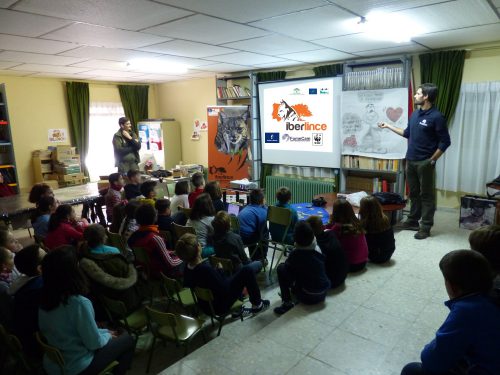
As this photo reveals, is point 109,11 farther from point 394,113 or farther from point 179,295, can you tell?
point 394,113

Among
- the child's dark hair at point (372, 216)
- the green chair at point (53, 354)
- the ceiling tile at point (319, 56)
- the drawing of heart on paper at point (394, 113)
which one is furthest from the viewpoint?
the ceiling tile at point (319, 56)

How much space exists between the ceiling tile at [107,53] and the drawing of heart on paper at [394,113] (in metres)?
3.18

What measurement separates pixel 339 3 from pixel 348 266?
209 centimetres

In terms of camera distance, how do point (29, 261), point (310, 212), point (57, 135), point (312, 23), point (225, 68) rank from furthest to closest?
point (57, 135)
point (225, 68)
point (310, 212)
point (312, 23)
point (29, 261)

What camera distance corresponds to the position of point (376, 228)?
3.29 metres

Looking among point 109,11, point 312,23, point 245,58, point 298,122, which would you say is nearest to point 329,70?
point 298,122

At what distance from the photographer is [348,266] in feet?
9.86

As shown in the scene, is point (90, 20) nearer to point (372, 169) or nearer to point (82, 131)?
point (372, 169)

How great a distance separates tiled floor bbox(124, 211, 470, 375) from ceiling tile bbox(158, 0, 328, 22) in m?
2.26

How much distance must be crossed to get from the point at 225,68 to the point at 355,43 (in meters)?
2.71

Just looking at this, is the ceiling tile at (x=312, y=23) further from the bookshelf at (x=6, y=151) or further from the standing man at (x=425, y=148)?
the bookshelf at (x=6, y=151)

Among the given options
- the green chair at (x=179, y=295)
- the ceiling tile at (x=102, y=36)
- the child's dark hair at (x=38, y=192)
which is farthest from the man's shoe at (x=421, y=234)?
the child's dark hair at (x=38, y=192)

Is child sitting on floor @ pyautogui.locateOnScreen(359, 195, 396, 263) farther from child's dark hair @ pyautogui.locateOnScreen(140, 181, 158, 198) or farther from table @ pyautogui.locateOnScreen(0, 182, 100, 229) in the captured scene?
table @ pyautogui.locateOnScreen(0, 182, 100, 229)

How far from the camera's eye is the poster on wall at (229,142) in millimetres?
6699
